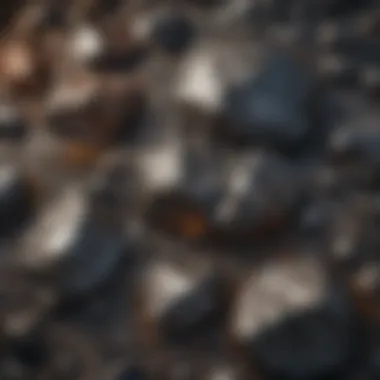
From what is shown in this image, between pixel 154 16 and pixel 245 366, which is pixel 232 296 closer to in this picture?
pixel 245 366

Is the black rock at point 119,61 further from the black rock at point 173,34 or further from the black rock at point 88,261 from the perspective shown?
the black rock at point 88,261

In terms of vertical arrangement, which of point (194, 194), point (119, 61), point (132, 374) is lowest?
point (132, 374)

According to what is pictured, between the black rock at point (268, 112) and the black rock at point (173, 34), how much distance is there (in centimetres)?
7

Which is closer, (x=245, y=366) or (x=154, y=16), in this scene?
(x=245, y=366)

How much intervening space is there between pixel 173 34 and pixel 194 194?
0.45 ft

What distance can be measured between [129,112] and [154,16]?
8 centimetres

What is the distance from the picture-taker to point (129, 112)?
0.64 metres

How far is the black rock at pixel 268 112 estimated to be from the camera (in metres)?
0.61

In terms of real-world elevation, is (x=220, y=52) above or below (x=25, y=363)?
above

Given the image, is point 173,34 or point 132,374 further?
point 173,34

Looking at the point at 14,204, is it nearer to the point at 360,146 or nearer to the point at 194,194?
the point at 194,194

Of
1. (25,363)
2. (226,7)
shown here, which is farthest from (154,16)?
(25,363)

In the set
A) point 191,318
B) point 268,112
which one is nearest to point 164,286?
point 191,318

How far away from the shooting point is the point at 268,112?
614 mm
